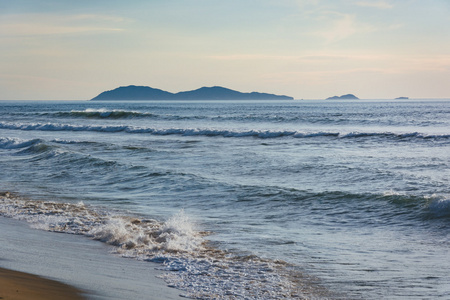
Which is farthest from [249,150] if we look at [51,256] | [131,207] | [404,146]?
[51,256]

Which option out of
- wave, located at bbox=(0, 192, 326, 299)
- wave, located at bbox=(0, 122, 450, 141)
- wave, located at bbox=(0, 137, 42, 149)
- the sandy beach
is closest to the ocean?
wave, located at bbox=(0, 192, 326, 299)

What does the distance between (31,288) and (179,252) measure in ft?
9.23

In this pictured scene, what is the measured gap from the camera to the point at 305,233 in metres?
8.89

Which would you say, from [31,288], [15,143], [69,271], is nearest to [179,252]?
[69,271]

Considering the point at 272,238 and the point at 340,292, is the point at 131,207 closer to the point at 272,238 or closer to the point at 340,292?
the point at 272,238

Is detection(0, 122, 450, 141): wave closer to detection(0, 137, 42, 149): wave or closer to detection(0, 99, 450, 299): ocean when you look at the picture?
detection(0, 99, 450, 299): ocean

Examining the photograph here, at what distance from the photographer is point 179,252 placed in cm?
768

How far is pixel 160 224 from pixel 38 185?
7.06 m

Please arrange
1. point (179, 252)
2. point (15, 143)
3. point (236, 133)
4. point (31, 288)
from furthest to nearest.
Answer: point (236, 133) < point (15, 143) < point (179, 252) < point (31, 288)

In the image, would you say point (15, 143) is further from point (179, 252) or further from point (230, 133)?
point (179, 252)

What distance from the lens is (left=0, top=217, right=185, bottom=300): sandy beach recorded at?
5.30 meters

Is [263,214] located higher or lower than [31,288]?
lower

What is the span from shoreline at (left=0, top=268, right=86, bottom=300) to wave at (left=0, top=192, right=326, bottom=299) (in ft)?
4.31

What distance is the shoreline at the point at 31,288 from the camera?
16.2 ft
